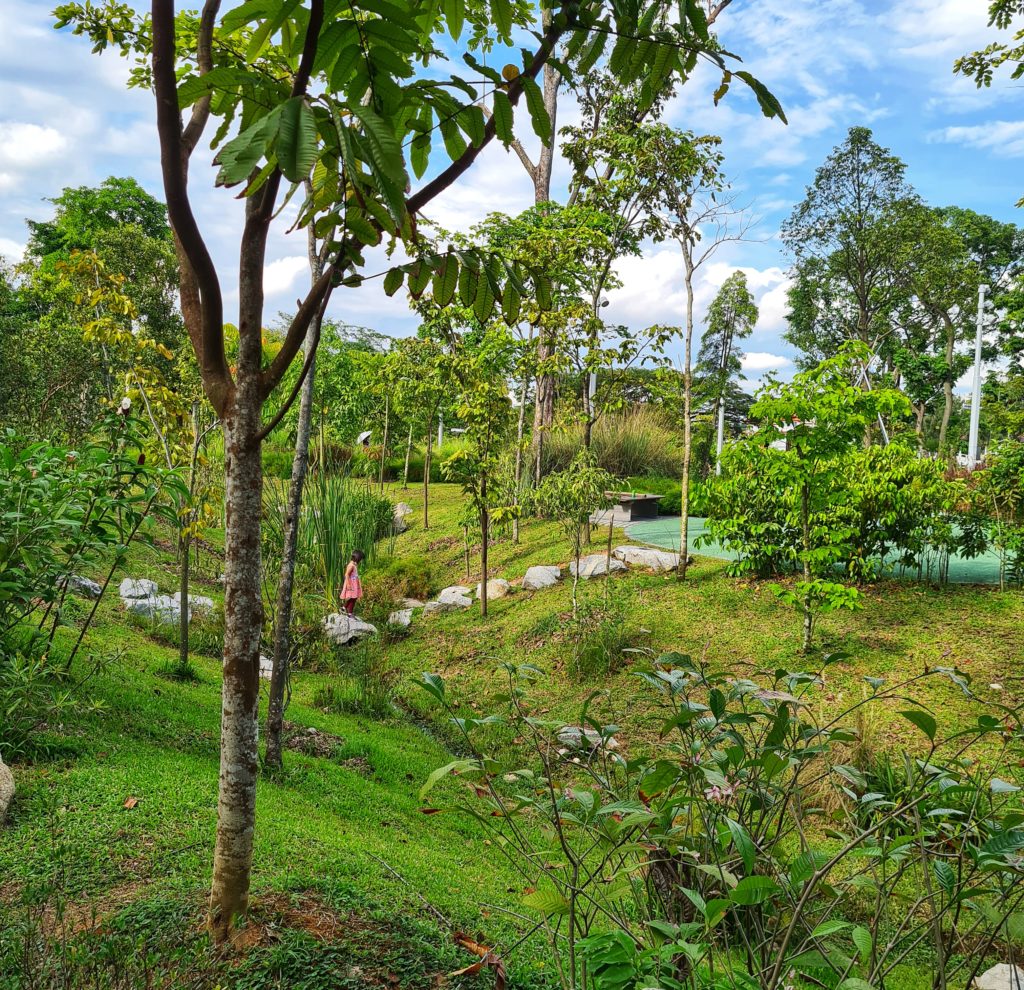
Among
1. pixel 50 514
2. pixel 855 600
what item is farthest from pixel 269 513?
pixel 855 600

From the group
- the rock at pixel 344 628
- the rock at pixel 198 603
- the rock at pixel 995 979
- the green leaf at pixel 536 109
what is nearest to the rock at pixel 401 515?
the rock at pixel 344 628

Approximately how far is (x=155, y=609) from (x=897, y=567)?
8.32 meters

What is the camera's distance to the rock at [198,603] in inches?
303

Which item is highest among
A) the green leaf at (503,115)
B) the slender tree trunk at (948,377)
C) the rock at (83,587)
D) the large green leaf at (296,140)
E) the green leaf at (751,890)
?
the slender tree trunk at (948,377)

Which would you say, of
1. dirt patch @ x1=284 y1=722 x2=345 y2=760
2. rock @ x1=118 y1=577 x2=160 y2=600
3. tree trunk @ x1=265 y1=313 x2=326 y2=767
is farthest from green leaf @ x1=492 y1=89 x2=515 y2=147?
rock @ x1=118 y1=577 x2=160 y2=600

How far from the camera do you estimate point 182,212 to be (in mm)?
1782

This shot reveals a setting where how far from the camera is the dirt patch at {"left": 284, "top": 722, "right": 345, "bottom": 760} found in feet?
16.6

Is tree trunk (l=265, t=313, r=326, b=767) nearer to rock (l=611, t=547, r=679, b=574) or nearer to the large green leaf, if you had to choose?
the large green leaf

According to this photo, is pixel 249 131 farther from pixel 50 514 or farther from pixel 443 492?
pixel 443 492

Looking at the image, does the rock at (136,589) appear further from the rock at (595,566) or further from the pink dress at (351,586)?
the rock at (595,566)

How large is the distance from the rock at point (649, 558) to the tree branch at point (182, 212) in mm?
8027

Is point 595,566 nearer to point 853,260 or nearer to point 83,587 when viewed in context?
point 83,587

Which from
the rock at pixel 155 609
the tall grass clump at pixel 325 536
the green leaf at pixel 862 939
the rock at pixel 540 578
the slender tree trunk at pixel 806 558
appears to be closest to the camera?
the green leaf at pixel 862 939

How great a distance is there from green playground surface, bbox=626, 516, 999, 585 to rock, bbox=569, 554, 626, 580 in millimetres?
1081
